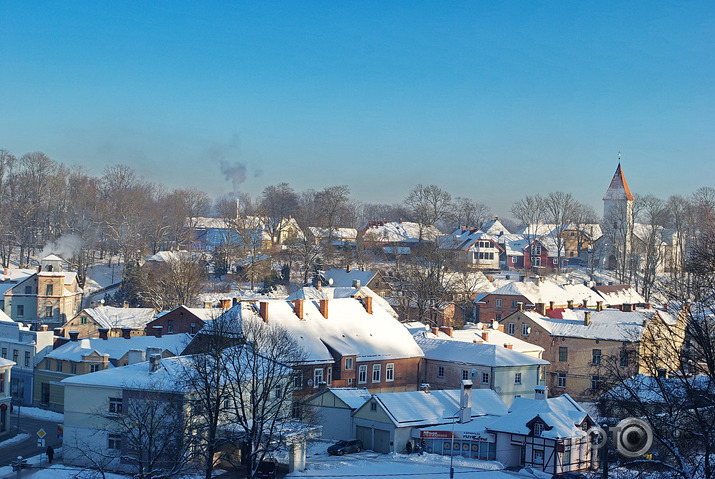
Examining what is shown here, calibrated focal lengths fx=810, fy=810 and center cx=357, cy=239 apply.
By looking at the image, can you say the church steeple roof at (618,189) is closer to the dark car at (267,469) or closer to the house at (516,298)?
the house at (516,298)

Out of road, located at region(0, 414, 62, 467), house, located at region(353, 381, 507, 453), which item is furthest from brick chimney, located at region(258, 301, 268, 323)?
road, located at region(0, 414, 62, 467)

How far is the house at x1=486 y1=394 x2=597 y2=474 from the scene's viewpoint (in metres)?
32.7

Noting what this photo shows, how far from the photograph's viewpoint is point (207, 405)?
1162 inches

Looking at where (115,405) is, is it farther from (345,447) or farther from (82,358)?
(82,358)

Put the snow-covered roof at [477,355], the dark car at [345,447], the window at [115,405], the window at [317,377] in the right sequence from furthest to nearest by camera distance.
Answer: the snow-covered roof at [477,355], the window at [317,377], the dark car at [345,447], the window at [115,405]

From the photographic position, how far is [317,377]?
136 feet

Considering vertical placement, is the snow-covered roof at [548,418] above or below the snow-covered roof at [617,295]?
below

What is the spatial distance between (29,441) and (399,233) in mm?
71769

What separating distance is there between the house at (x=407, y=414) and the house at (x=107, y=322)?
20.3m

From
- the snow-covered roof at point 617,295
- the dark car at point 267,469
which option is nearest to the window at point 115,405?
the dark car at point 267,469

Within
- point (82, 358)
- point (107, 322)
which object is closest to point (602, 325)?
point (82, 358)

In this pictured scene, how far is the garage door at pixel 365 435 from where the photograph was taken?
36625 mm

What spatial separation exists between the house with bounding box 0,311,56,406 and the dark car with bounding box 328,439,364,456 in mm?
18815

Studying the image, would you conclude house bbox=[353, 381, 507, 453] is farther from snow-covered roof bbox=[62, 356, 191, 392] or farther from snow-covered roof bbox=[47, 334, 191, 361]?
snow-covered roof bbox=[47, 334, 191, 361]
